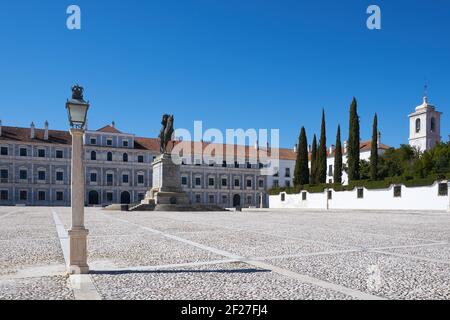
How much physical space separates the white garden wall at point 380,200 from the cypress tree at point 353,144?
2.22 metres

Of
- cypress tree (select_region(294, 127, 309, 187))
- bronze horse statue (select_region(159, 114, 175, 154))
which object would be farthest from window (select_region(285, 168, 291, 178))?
bronze horse statue (select_region(159, 114, 175, 154))

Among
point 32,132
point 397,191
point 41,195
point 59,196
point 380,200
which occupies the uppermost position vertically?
point 32,132

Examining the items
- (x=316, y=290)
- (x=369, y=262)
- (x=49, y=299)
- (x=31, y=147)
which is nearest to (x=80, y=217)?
(x=49, y=299)

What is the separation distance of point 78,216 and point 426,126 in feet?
215

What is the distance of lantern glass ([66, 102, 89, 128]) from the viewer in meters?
6.43

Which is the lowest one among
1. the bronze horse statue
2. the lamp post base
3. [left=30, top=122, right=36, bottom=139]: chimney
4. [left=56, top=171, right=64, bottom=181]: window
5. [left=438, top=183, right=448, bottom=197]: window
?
[left=438, top=183, right=448, bottom=197]: window

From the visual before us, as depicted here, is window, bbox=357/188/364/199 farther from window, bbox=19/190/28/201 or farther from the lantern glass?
window, bbox=19/190/28/201

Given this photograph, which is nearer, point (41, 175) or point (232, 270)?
point (232, 270)

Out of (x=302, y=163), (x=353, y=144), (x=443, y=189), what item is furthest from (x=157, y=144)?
(x=443, y=189)

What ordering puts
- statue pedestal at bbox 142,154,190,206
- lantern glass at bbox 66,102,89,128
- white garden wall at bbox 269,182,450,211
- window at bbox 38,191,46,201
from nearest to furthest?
lantern glass at bbox 66,102,89,128
statue pedestal at bbox 142,154,190,206
white garden wall at bbox 269,182,450,211
window at bbox 38,191,46,201

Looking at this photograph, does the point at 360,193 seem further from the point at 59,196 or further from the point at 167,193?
the point at 59,196

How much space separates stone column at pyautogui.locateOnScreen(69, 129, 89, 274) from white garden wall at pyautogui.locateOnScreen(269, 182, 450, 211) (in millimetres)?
33053

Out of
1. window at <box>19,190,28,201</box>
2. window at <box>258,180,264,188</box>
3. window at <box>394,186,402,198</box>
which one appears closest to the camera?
window at <box>394,186,402,198</box>

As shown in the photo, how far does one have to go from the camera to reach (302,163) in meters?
51.7
